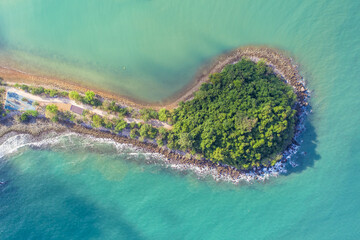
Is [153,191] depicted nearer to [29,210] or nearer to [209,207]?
[209,207]

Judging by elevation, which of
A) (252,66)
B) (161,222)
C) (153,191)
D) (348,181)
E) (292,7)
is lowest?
(161,222)

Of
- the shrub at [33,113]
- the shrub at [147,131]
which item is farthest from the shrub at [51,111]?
the shrub at [147,131]

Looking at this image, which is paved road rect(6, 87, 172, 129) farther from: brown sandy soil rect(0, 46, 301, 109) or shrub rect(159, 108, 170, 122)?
shrub rect(159, 108, 170, 122)

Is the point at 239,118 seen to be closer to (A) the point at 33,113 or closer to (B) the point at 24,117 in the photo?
(A) the point at 33,113

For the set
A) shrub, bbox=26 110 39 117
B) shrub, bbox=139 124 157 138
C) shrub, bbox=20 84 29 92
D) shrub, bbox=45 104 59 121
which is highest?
shrub, bbox=139 124 157 138

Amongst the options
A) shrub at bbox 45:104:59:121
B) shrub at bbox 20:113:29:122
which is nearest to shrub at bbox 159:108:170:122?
shrub at bbox 45:104:59:121

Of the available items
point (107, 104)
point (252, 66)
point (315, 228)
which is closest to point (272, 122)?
point (252, 66)
